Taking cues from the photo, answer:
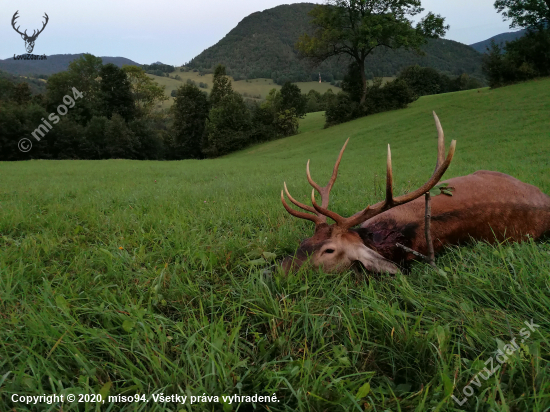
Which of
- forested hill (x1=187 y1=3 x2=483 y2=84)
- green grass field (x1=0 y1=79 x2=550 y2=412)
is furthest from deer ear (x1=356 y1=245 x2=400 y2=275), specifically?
forested hill (x1=187 y1=3 x2=483 y2=84)

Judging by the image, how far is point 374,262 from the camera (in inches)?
102

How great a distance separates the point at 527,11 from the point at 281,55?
337 ft

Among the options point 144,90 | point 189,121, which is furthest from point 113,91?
point 144,90

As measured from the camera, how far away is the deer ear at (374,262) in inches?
99.7

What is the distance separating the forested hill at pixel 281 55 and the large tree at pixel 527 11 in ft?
118

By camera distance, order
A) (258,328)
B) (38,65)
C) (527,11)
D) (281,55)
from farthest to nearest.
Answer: (38,65) < (281,55) < (527,11) < (258,328)

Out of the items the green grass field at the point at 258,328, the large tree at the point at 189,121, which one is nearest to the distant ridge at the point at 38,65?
the large tree at the point at 189,121

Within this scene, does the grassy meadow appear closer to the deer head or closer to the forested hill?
the forested hill

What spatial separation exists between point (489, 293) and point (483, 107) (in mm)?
27654

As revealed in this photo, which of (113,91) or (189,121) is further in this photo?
(189,121)

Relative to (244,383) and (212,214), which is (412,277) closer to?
(244,383)

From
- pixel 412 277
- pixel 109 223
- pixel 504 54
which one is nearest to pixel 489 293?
pixel 412 277

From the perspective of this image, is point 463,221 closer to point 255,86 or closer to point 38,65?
point 255,86

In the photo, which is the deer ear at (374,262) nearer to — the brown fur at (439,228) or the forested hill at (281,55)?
the brown fur at (439,228)
